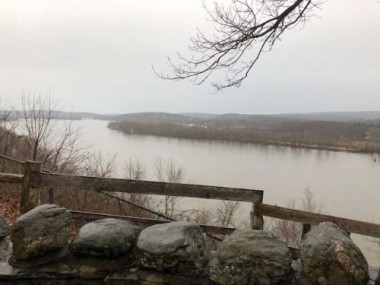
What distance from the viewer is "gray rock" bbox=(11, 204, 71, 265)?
3631 mm

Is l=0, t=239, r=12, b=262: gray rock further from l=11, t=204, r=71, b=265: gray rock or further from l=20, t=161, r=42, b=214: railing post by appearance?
l=20, t=161, r=42, b=214: railing post

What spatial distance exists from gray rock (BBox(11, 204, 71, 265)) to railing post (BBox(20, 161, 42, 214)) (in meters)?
0.80

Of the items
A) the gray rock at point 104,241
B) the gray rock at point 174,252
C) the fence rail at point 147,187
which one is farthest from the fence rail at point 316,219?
the gray rock at point 104,241

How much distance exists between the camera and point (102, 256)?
3713 millimetres

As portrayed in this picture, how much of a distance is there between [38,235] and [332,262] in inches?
93.7

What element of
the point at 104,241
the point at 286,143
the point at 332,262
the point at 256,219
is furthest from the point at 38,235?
the point at 286,143

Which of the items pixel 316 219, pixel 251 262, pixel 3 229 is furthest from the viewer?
pixel 3 229

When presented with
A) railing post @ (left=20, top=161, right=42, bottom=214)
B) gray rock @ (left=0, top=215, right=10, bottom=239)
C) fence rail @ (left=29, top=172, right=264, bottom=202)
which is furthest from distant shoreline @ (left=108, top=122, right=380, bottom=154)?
gray rock @ (left=0, top=215, right=10, bottom=239)

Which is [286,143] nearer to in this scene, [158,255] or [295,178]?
[295,178]

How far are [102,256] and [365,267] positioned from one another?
213cm

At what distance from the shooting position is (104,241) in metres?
3.68

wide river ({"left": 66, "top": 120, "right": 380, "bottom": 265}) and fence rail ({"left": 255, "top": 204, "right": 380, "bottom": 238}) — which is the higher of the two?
fence rail ({"left": 255, "top": 204, "right": 380, "bottom": 238})

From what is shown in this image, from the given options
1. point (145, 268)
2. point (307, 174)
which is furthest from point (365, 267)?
point (307, 174)

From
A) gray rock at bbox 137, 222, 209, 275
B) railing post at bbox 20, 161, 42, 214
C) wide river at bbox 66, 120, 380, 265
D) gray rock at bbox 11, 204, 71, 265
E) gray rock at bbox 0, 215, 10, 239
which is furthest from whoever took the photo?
wide river at bbox 66, 120, 380, 265
